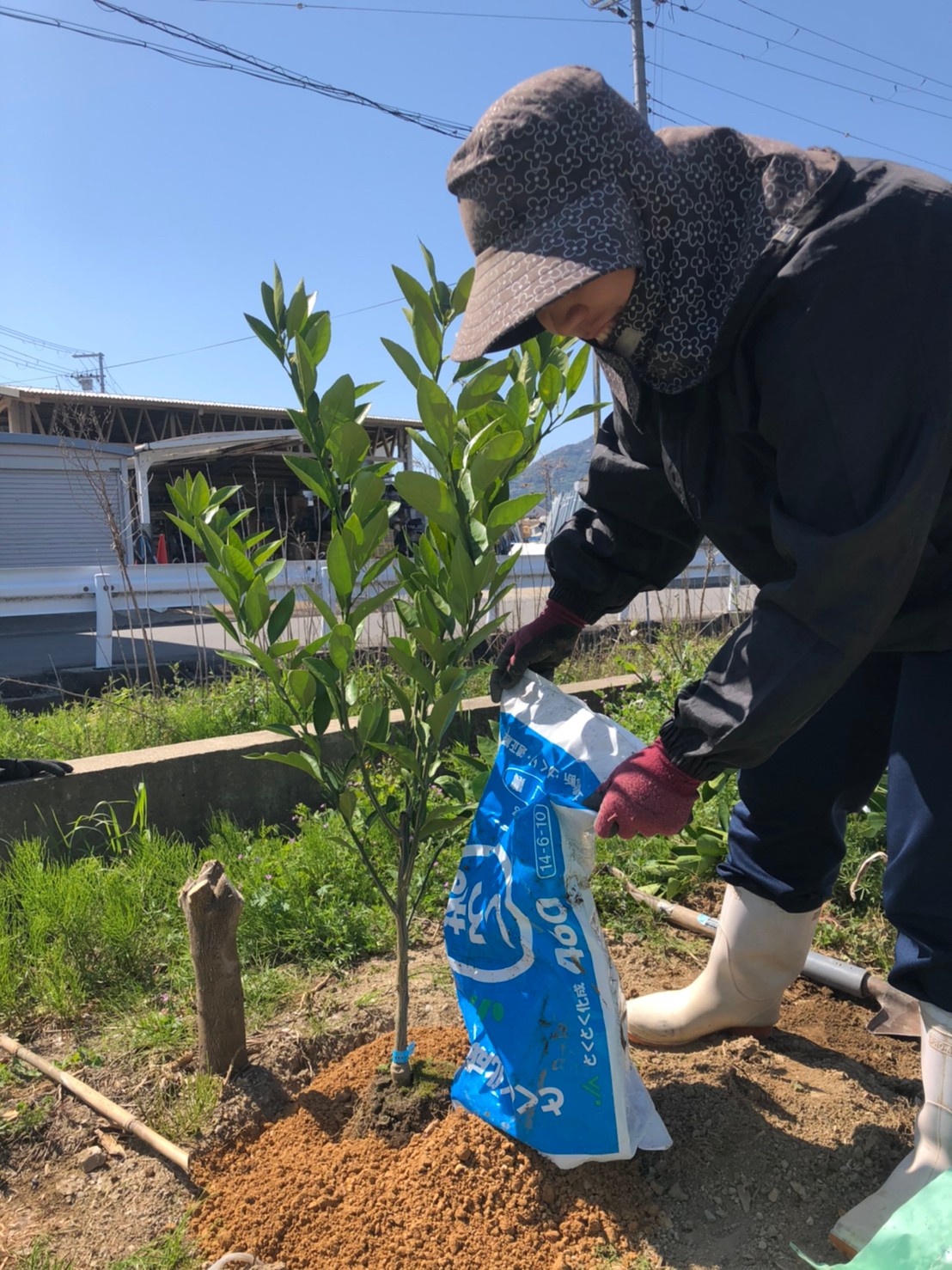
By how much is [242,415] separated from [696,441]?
20.1m

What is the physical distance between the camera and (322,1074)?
188cm

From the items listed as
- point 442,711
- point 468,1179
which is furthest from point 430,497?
point 468,1179

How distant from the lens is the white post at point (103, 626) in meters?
7.03

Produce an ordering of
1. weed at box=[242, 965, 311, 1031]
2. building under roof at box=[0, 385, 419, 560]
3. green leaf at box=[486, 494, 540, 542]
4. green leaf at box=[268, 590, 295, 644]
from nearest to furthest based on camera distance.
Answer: green leaf at box=[486, 494, 540, 542], green leaf at box=[268, 590, 295, 644], weed at box=[242, 965, 311, 1031], building under roof at box=[0, 385, 419, 560]

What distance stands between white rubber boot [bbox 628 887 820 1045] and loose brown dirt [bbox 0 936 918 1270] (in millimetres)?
70

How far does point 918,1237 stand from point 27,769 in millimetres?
2673

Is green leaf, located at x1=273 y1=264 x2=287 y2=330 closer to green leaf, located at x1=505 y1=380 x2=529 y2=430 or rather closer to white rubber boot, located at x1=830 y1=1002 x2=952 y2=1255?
green leaf, located at x1=505 y1=380 x2=529 y2=430

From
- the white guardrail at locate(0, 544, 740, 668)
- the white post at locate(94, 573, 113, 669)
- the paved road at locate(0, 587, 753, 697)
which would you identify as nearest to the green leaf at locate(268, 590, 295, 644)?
the paved road at locate(0, 587, 753, 697)

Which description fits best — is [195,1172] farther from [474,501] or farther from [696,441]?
[696,441]

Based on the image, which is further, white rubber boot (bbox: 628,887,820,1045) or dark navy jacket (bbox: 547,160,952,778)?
white rubber boot (bbox: 628,887,820,1045)

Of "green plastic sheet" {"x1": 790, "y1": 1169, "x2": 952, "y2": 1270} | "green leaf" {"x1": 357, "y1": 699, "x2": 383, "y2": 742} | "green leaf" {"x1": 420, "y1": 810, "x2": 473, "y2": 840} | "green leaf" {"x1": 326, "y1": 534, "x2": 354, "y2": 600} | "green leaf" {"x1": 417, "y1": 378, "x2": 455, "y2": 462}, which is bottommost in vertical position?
"green plastic sheet" {"x1": 790, "y1": 1169, "x2": 952, "y2": 1270}

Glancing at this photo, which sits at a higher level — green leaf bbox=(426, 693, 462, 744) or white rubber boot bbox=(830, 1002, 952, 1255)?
green leaf bbox=(426, 693, 462, 744)

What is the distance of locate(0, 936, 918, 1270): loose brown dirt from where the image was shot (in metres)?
1.45

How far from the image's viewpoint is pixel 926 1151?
1422 millimetres
